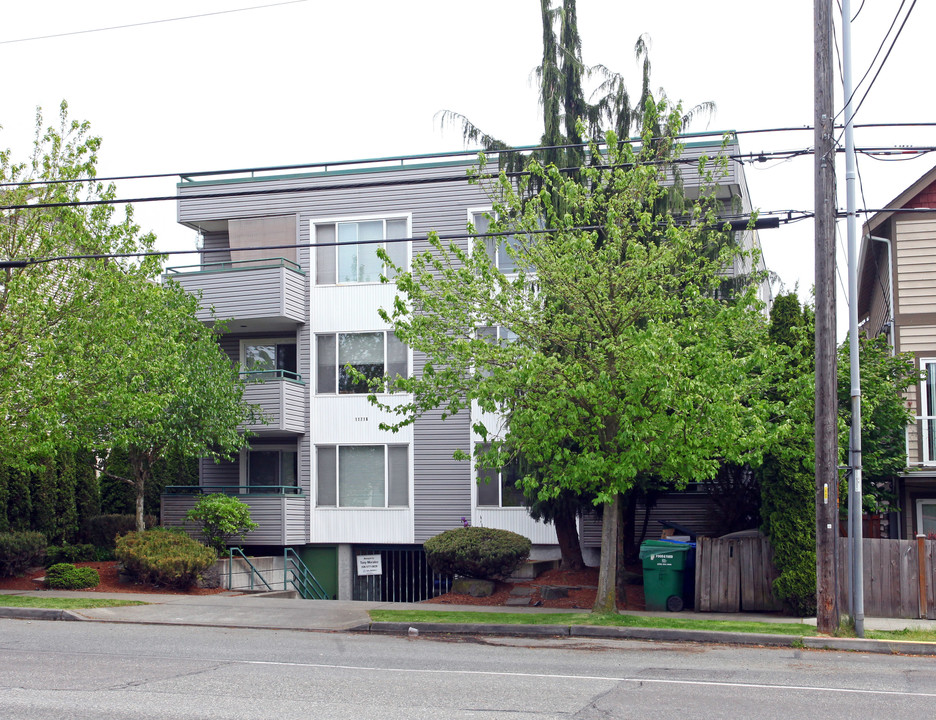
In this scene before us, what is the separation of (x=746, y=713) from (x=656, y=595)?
9484mm

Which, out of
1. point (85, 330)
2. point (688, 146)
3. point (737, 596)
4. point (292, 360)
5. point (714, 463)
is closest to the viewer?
point (714, 463)

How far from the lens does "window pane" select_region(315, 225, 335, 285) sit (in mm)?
25797

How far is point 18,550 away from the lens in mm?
20828

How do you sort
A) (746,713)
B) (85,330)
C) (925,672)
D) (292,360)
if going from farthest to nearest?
(292,360)
(85,330)
(925,672)
(746,713)

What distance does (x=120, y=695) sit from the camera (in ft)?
29.2

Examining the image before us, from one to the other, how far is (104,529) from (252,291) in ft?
22.2

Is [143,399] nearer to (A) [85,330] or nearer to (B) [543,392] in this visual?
(A) [85,330]

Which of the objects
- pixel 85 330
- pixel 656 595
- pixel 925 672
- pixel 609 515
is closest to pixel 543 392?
pixel 609 515

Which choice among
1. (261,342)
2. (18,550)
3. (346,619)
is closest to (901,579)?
(346,619)

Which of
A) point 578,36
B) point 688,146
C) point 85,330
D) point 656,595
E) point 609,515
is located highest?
point 578,36

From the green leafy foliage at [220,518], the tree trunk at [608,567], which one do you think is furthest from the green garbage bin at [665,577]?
the green leafy foliage at [220,518]

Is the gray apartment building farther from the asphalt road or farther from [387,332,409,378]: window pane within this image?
the asphalt road

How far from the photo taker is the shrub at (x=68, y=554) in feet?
73.1

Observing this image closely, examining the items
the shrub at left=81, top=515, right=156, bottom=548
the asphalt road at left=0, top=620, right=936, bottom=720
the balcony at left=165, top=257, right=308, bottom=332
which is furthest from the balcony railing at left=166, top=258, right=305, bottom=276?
the asphalt road at left=0, top=620, right=936, bottom=720
